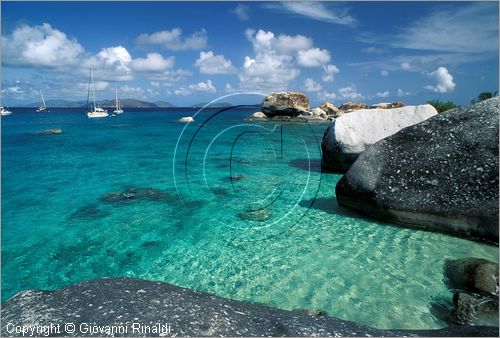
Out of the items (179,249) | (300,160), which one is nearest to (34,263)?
(179,249)

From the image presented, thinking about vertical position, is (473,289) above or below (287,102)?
below

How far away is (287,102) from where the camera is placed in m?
49.8

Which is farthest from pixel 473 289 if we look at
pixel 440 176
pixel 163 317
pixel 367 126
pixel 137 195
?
pixel 137 195

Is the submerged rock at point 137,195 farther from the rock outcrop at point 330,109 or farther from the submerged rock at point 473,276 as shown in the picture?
the rock outcrop at point 330,109

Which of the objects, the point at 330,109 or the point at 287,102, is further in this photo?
the point at 330,109

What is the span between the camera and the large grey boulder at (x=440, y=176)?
7332 millimetres

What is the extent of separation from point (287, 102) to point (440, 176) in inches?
1705

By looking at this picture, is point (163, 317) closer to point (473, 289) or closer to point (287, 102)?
point (473, 289)

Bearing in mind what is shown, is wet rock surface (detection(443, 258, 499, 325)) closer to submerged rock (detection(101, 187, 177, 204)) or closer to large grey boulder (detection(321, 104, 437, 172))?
large grey boulder (detection(321, 104, 437, 172))

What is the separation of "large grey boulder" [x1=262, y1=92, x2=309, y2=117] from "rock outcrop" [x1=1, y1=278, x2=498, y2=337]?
46236mm

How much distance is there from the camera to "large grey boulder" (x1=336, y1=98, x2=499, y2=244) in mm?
7332

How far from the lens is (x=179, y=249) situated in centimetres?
792

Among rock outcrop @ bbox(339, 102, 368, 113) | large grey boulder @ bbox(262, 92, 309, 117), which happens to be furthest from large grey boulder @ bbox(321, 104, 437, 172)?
rock outcrop @ bbox(339, 102, 368, 113)

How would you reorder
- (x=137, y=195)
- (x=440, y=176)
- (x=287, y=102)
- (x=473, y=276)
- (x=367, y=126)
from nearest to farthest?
(x=473, y=276)
(x=440, y=176)
(x=137, y=195)
(x=367, y=126)
(x=287, y=102)
